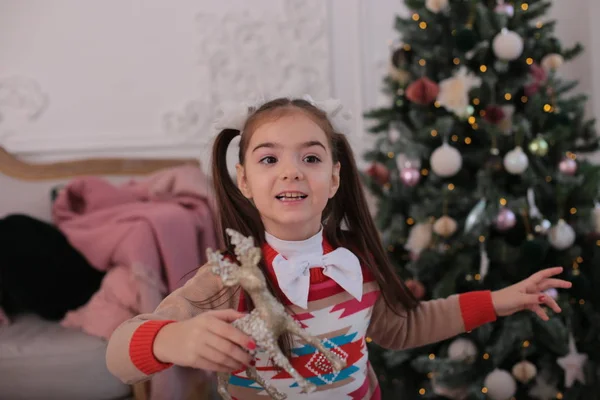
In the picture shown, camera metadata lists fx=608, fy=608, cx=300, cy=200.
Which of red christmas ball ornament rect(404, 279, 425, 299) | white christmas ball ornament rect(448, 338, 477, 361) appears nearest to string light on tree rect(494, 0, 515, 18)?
red christmas ball ornament rect(404, 279, 425, 299)

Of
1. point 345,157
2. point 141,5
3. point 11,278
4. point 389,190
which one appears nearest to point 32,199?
point 11,278

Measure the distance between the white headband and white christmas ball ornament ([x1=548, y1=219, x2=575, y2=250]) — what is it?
1.04m

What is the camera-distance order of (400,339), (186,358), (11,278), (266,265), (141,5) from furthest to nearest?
(141,5)
(11,278)
(400,339)
(266,265)
(186,358)

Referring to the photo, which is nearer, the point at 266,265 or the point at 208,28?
the point at 266,265

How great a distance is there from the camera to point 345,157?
1.22m

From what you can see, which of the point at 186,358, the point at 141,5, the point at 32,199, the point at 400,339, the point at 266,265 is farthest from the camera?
the point at 141,5

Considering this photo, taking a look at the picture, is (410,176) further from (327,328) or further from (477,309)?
(327,328)

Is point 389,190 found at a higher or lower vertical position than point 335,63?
lower

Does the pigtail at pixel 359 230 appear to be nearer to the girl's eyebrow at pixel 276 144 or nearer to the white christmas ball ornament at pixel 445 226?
the girl's eyebrow at pixel 276 144

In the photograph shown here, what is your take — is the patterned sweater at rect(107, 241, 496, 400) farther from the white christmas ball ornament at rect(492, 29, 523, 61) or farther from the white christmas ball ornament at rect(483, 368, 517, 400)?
the white christmas ball ornament at rect(492, 29, 523, 61)

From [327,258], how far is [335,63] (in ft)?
7.24

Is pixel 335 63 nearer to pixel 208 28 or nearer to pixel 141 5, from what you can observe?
pixel 208 28

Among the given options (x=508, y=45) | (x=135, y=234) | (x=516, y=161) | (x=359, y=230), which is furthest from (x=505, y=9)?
(x=135, y=234)

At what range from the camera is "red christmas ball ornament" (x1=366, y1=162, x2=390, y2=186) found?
2.28m
